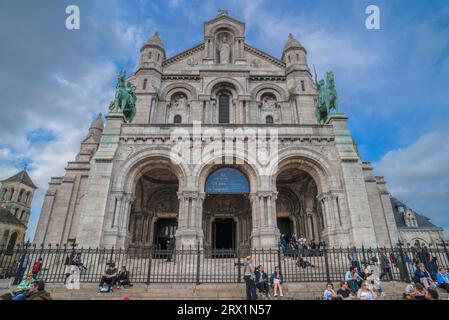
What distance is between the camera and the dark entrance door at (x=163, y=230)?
19.5 metres

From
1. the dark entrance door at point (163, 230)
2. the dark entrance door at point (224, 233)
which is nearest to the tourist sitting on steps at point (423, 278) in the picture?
the dark entrance door at point (224, 233)

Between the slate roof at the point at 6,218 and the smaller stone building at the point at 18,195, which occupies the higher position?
the smaller stone building at the point at 18,195

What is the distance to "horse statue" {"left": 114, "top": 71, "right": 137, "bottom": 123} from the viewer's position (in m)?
17.7

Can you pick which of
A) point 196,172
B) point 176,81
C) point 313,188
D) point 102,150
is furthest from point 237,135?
point 176,81

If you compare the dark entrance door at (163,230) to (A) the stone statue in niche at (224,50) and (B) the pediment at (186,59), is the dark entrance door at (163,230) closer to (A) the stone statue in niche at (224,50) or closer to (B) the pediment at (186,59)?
(B) the pediment at (186,59)

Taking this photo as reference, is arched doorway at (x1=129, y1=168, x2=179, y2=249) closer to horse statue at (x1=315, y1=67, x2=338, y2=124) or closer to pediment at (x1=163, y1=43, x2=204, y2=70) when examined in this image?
horse statue at (x1=315, y1=67, x2=338, y2=124)

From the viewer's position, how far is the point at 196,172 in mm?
15172

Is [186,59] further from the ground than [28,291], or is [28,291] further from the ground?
[186,59]

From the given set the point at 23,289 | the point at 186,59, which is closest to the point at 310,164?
the point at 23,289

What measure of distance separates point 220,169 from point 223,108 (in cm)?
932

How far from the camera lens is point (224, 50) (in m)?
26.4

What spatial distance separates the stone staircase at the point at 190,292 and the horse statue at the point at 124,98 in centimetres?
1140

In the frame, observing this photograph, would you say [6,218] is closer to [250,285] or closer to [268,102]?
[268,102]
